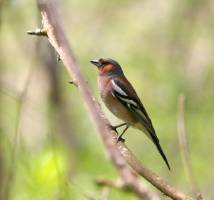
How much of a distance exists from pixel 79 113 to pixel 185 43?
1.86 meters

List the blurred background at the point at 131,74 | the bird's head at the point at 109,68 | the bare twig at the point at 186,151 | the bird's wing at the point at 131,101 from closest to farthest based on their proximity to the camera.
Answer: the bare twig at the point at 186,151 → the bird's wing at the point at 131,101 → the bird's head at the point at 109,68 → the blurred background at the point at 131,74

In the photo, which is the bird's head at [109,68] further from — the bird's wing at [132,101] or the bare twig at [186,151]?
the bare twig at [186,151]

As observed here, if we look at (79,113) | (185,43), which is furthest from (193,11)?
(79,113)

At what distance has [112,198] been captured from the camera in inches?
216

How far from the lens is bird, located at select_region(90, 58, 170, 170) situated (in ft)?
17.7

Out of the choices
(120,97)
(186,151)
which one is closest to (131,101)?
(120,97)

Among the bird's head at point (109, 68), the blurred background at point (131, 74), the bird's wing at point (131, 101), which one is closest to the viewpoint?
the bird's wing at point (131, 101)

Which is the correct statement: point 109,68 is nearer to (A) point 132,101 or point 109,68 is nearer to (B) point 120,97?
(B) point 120,97

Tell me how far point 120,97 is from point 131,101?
14 cm

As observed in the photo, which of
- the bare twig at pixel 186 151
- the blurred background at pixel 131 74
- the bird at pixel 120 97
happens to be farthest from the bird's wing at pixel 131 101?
the bare twig at pixel 186 151

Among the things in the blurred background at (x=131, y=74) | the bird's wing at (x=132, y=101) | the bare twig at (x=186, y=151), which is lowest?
the blurred background at (x=131, y=74)

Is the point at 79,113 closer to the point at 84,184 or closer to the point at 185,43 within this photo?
the point at 185,43

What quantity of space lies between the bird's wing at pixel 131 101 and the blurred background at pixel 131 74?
106 cm

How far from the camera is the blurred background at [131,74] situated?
8.18 metres
